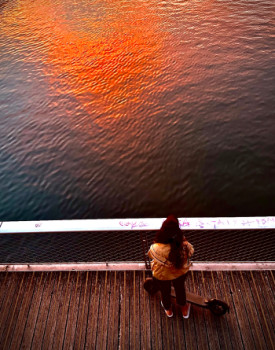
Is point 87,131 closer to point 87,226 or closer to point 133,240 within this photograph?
point 133,240

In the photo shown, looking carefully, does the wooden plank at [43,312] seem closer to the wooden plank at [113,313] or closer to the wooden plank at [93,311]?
the wooden plank at [93,311]

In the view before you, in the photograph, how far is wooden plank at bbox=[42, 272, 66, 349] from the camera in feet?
11.8

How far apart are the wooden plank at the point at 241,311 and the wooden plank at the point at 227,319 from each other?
6 centimetres

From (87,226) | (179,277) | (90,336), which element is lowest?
(90,336)

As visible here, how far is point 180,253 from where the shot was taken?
274 centimetres

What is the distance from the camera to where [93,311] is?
379 cm

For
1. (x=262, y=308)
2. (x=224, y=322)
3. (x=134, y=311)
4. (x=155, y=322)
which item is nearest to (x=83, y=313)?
(x=134, y=311)

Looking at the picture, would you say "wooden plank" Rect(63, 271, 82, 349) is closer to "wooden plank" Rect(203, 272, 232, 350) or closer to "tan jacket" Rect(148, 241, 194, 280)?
"tan jacket" Rect(148, 241, 194, 280)

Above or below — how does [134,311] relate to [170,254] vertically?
below

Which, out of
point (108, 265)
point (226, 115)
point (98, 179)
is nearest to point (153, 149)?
point (98, 179)

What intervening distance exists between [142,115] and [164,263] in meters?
9.66

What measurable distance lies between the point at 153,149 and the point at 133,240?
3.99 metres

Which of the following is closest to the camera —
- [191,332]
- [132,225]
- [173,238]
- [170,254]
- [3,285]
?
[173,238]

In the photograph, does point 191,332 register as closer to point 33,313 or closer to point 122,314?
point 122,314
